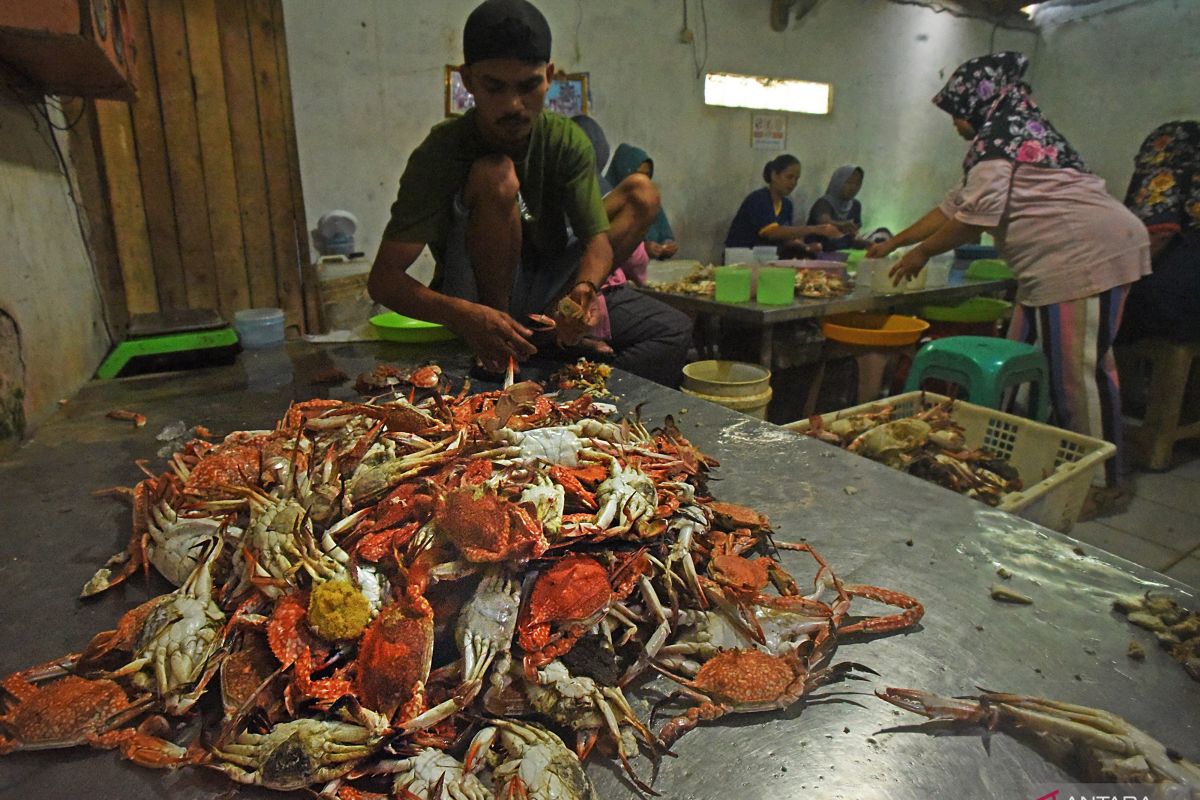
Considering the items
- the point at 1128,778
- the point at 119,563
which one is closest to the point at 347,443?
the point at 119,563

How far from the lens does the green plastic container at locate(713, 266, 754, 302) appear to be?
4074 mm

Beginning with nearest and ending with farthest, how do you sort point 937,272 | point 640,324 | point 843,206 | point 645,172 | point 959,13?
1. point 640,324
2. point 937,272
3. point 645,172
4. point 843,206
5. point 959,13

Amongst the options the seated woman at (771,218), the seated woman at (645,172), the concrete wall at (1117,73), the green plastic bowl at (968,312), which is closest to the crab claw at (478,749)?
the green plastic bowl at (968,312)

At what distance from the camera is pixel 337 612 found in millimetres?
1123

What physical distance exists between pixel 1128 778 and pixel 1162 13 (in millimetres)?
12436

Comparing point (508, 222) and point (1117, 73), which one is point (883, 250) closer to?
point (508, 222)

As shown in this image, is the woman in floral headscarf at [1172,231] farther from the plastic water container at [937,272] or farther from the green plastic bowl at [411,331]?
the green plastic bowl at [411,331]

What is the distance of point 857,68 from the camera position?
28.0ft

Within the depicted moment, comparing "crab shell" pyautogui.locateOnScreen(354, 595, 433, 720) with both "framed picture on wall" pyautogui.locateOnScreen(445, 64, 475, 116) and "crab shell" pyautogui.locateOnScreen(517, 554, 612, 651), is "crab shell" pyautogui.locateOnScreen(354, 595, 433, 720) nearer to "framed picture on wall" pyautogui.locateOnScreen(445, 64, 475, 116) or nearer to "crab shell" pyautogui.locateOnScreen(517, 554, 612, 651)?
"crab shell" pyautogui.locateOnScreen(517, 554, 612, 651)

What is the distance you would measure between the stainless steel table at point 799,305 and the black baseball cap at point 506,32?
1963 millimetres

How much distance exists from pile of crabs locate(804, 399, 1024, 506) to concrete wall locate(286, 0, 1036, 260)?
4.54 meters

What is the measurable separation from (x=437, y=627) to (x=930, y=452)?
7.29 feet

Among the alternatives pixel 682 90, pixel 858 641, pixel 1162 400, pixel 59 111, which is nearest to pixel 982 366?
pixel 1162 400

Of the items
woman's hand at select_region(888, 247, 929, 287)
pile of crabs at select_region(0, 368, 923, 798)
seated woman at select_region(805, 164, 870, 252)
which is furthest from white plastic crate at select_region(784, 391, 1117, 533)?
seated woman at select_region(805, 164, 870, 252)
